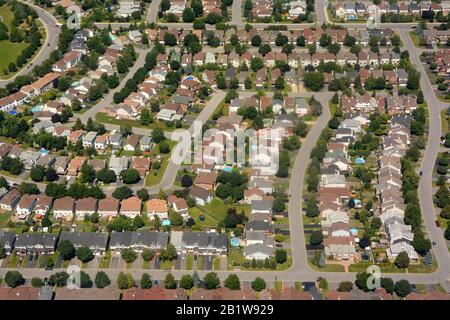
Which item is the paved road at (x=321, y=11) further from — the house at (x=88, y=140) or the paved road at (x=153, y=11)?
the house at (x=88, y=140)

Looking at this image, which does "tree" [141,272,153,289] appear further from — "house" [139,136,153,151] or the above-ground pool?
"house" [139,136,153,151]

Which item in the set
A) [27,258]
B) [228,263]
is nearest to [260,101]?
[228,263]

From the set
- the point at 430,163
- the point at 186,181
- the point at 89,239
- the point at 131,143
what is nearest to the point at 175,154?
the point at 131,143

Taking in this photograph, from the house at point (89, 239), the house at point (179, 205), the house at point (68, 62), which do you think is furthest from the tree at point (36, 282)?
the house at point (68, 62)

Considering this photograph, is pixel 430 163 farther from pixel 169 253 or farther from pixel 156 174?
pixel 169 253

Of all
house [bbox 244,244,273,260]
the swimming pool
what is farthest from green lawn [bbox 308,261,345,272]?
the swimming pool
